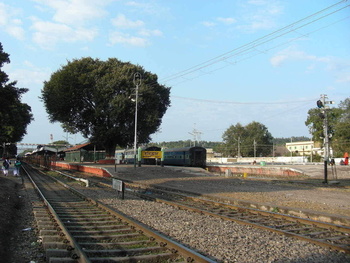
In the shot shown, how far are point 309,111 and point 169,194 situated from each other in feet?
267

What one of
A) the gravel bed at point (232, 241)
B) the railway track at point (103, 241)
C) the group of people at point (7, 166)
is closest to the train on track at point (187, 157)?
the group of people at point (7, 166)

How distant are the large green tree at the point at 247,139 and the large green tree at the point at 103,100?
259 ft

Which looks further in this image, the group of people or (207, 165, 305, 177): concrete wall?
(207, 165, 305, 177): concrete wall

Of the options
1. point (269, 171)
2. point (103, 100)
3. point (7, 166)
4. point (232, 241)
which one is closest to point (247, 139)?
point (103, 100)

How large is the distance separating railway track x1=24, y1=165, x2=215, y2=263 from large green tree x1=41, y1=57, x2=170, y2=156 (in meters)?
37.0

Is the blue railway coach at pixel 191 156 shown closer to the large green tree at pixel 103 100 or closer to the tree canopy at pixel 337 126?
the large green tree at pixel 103 100

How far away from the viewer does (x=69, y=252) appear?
568 cm

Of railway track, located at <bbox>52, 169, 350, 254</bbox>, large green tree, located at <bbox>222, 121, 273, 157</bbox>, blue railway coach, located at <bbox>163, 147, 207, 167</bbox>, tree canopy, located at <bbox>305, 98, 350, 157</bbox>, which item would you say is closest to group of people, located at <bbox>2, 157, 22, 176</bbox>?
railway track, located at <bbox>52, 169, 350, 254</bbox>

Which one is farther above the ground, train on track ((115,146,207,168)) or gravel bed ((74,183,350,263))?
train on track ((115,146,207,168))

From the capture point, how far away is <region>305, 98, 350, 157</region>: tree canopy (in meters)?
73.2

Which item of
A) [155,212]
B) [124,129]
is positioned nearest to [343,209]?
[155,212]

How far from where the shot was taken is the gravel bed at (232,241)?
5660 millimetres

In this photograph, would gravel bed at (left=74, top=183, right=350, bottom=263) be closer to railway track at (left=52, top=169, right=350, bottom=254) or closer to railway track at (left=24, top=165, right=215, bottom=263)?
railway track at (left=52, top=169, right=350, bottom=254)

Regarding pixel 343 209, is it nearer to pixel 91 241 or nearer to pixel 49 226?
pixel 91 241
